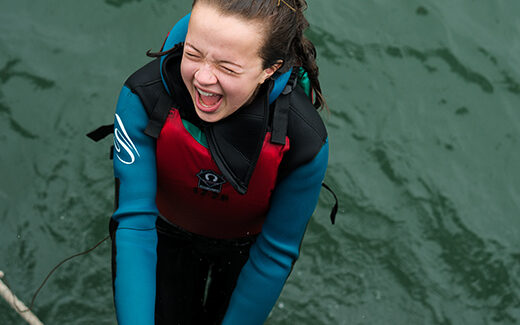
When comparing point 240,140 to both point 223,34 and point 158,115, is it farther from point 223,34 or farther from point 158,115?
point 223,34

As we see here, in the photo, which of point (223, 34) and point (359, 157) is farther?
point (359, 157)

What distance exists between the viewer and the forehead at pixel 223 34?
1909mm

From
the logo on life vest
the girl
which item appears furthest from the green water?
Answer: the logo on life vest

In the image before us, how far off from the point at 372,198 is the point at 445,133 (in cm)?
72

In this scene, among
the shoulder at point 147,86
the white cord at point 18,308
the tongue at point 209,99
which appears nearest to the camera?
the tongue at point 209,99

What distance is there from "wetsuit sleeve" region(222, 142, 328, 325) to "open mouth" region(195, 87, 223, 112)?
399 mm

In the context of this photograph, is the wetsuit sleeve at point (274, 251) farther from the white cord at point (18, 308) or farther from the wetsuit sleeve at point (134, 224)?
the white cord at point (18, 308)

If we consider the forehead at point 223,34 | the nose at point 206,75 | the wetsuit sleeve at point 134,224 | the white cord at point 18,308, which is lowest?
the white cord at point 18,308

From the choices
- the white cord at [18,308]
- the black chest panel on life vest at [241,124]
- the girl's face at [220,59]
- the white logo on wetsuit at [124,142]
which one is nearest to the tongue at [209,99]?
the girl's face at [220,59]

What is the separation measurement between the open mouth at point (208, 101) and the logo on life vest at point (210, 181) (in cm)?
32

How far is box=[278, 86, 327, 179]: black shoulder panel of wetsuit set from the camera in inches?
87.2

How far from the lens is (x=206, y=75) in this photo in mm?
1976

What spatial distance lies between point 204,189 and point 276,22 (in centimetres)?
74

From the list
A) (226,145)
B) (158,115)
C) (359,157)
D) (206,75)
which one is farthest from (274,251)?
(359,157)
